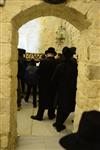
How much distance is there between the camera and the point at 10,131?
4.22m

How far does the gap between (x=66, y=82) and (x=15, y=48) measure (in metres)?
1.32

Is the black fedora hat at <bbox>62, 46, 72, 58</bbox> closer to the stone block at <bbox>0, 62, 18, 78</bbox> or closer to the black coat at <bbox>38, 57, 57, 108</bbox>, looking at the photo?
the black coat at <bbox>38, 57, 57, 108</bbox>

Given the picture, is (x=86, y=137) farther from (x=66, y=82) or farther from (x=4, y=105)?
(x=66, y=82)

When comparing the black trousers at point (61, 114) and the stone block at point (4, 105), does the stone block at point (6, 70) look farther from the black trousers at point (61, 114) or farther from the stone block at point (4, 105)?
the black trousers at point (61, 114)

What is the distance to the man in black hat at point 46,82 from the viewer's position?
19.2 feet

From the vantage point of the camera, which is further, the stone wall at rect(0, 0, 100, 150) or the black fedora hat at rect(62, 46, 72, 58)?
the black fedora hat at rect(62, 46, 72, 58)

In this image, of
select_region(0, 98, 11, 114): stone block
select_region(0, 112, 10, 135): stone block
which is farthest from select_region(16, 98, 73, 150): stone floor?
select_region(0, 98, 11, 114): stone block

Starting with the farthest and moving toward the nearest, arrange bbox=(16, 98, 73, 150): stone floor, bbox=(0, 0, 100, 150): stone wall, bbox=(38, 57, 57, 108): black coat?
bbox=(38, 57, 57, 108): black coat < bbox=(16, 98, 73, 150): stone floor < bbox=(0, 0, 100, 150): stone wall

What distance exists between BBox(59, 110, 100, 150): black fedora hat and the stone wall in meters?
2.33

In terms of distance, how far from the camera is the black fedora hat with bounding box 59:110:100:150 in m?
1.75

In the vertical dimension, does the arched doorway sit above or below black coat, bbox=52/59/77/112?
above

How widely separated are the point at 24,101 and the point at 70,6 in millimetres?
4179

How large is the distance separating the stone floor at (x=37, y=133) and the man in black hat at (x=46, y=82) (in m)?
0.21

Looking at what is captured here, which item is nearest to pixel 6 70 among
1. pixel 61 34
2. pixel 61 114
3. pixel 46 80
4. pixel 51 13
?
pixel 51 13
